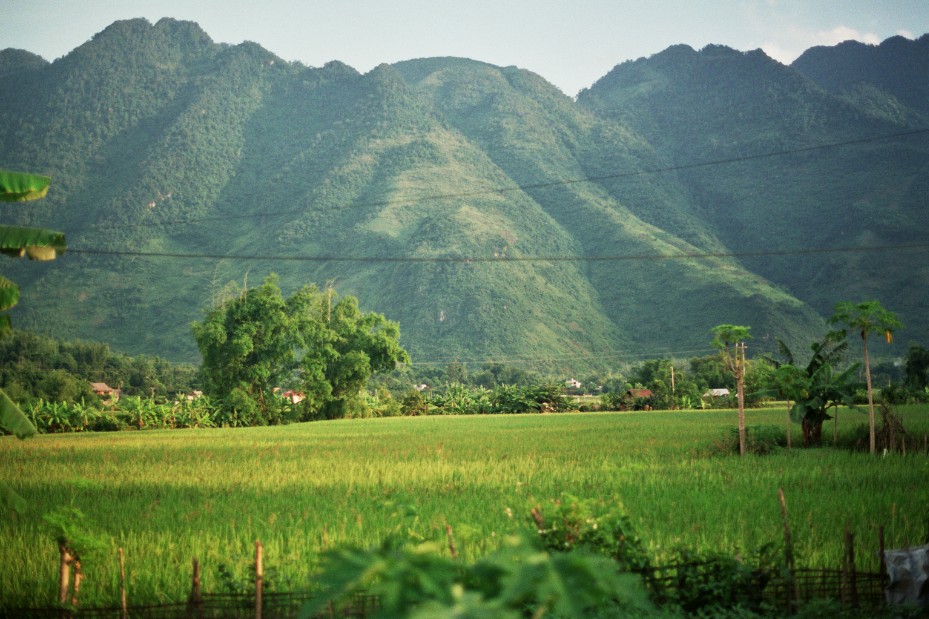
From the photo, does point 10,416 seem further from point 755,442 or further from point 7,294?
point 755,442

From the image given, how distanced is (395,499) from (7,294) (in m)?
5.42

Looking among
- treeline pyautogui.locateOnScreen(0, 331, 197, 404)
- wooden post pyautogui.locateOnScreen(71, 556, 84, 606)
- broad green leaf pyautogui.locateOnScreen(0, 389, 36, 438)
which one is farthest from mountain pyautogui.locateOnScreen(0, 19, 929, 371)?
wooden post pyautogui.locateOnScreen(71, 556, 84, 606)

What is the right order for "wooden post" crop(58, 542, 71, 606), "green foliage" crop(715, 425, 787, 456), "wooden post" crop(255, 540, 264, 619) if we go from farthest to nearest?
1. "green foliage" crop(715, 425, 787, 456)
2. "wooden post" crop(58, 542, 71, 606)
3. "wooden post" crop(255, 540, 264, 619)

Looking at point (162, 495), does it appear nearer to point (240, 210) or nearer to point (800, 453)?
point (800, 453)

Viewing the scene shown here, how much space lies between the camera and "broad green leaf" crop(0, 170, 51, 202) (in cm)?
997

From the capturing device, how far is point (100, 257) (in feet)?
480

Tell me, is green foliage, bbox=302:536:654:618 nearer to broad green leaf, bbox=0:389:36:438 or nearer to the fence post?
the fence post

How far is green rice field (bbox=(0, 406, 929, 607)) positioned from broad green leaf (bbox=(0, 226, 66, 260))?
320 cm

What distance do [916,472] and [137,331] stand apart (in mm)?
124718

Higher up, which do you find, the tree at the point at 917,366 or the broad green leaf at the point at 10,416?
the broad green leaf at the point at 10,416

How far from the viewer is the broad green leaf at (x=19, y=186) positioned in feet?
32.7

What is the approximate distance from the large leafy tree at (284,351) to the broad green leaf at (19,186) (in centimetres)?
3634

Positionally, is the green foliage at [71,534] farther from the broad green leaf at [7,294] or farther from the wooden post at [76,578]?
the broad green leaf at [7,294]

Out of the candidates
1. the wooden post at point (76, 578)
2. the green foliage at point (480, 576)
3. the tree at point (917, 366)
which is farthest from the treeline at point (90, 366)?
the green foliage at point (480, 576)
